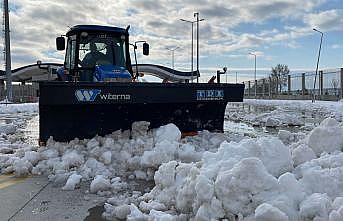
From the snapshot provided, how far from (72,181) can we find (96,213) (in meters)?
1.23

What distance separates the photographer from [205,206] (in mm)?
3723

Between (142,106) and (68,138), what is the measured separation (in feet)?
4.88

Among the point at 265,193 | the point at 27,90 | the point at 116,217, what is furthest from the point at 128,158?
the point at 27,90

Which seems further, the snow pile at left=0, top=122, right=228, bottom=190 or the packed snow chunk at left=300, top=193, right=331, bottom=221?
the snow pile at left=0, top=122, right=228, bottom=190

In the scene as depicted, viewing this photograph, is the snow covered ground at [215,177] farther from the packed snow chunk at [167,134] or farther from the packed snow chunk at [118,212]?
the packed snow chunk at [167,134]

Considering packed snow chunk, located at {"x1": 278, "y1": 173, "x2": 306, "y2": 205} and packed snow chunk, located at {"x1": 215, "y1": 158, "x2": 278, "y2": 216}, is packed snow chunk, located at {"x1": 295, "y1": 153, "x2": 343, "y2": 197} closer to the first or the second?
packed snow chunk, located at {"x1": 278, "y1": 173, "x2": 306, "y2": 205}

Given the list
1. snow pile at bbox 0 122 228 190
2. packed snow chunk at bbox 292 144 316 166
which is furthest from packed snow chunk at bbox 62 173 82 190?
packed snow chunk at bbox 292 144 316 166

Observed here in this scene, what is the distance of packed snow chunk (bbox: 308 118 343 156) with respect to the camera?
4859mm

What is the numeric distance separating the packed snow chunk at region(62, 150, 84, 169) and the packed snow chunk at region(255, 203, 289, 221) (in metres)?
3.56

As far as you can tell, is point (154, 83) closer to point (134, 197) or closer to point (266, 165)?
point (134, 197)

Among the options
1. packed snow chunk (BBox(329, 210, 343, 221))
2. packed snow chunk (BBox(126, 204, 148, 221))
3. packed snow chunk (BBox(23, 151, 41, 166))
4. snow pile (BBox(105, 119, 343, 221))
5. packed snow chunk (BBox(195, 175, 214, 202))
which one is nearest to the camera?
packed snow chunk (BBox(329, 210, 343, 221))

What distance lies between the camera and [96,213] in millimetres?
4410

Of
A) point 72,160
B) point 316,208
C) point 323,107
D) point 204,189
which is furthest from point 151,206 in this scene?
point 323,107

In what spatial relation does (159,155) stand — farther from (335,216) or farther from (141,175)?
(335,216)
